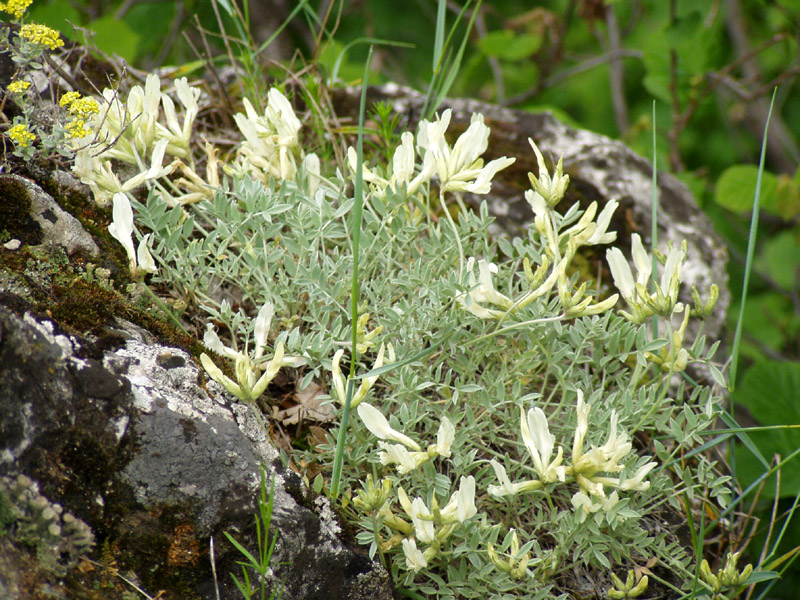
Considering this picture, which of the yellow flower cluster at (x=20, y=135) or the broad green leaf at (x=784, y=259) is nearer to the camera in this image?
the yellow flower cluster at (x=20, y=135)

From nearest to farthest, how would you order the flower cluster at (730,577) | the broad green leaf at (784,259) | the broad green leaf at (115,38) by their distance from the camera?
the flower cluster at (730,577)
the broad green leaf at (115,38)
the broad green leaf at (784,259)

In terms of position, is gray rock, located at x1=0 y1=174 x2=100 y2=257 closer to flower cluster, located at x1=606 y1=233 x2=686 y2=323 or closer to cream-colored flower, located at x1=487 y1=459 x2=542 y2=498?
cream-colored flower, located at x1=487 y1=459 x2=542 y2=498

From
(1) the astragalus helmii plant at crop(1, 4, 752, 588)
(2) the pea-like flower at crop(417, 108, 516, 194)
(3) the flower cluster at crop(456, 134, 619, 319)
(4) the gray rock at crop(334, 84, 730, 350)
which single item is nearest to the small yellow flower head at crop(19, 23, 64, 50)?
(1) the astragalus helmii plant at crop(1, 4, 752, 588)

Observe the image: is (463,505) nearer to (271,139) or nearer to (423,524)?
(423,524)

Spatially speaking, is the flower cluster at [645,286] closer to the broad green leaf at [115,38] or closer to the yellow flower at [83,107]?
the yellow flower at [83,107]

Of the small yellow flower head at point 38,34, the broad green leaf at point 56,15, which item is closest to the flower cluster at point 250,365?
the small yellow flower head at point 38,34

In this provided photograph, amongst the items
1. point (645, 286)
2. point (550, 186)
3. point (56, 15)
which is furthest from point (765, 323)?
point (56, 15)

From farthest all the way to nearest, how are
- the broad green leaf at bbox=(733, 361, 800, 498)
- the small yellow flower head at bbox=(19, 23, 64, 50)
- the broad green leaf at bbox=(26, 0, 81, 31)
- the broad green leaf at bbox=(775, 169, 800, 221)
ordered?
the broad green leaf at bbox=(775, 169, 800, 221), the broad green leaf at bbox=(26, 0, 81, 31), the broad green leaf at bbox=(733, 361, 800, 498), the small yellow flower head at bbox=(19, 23, 64, 50)
